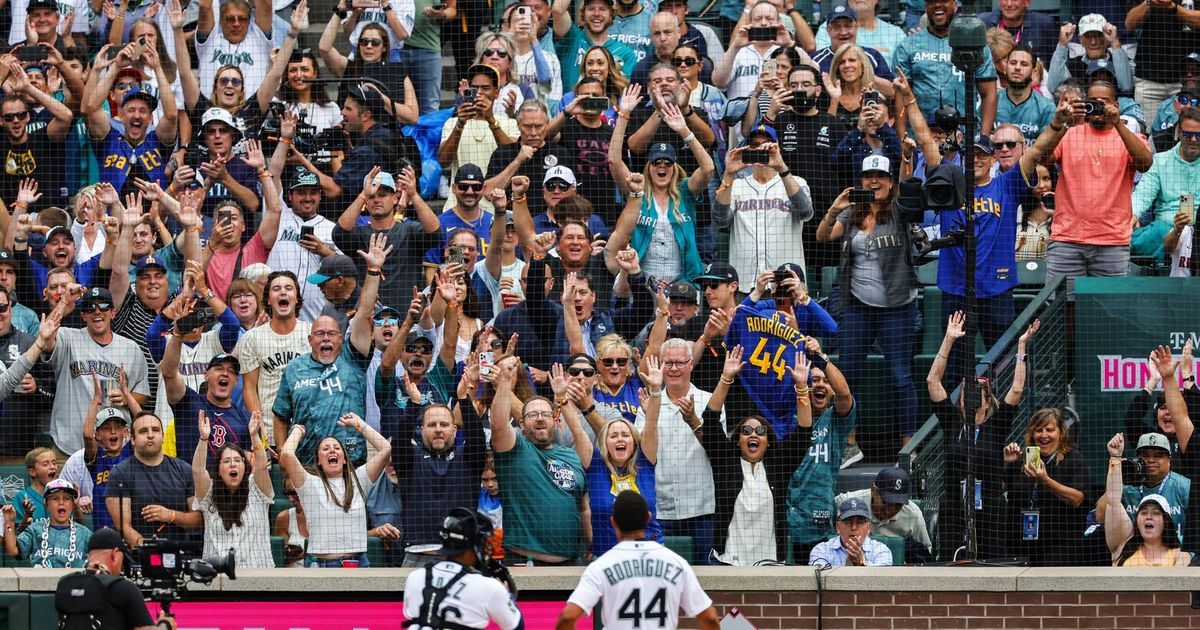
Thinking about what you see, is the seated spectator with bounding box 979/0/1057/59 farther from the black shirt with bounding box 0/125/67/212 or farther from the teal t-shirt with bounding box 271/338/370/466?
the black shirt with bounding box 0/125/67/212

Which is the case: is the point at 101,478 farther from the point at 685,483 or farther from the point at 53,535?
the point at 685,483

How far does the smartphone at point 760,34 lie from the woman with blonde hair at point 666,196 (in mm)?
1481

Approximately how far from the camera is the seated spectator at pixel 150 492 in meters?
11.5

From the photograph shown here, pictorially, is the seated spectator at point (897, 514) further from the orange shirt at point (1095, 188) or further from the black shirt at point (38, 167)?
the black shirt at point (38, 167)

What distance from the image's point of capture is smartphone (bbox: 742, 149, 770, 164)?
13289mm

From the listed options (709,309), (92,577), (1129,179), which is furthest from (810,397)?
(92,577)

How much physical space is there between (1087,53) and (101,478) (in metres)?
7.91

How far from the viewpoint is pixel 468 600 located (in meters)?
8.34

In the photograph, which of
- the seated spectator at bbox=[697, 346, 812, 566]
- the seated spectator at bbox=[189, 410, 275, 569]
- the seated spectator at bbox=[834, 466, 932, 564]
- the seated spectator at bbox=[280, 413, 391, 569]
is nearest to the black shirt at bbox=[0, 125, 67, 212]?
the seated spectator at bbox=[189, 410, 275, 569]

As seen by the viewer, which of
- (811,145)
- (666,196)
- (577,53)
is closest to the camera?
(666,196)

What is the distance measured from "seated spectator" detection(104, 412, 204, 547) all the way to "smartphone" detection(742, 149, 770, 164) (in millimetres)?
4396

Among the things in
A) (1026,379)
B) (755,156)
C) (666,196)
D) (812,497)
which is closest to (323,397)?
(666,196)

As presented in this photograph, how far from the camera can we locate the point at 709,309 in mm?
12625

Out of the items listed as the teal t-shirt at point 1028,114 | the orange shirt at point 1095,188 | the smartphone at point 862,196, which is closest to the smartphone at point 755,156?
the smartphone at point 862,196
